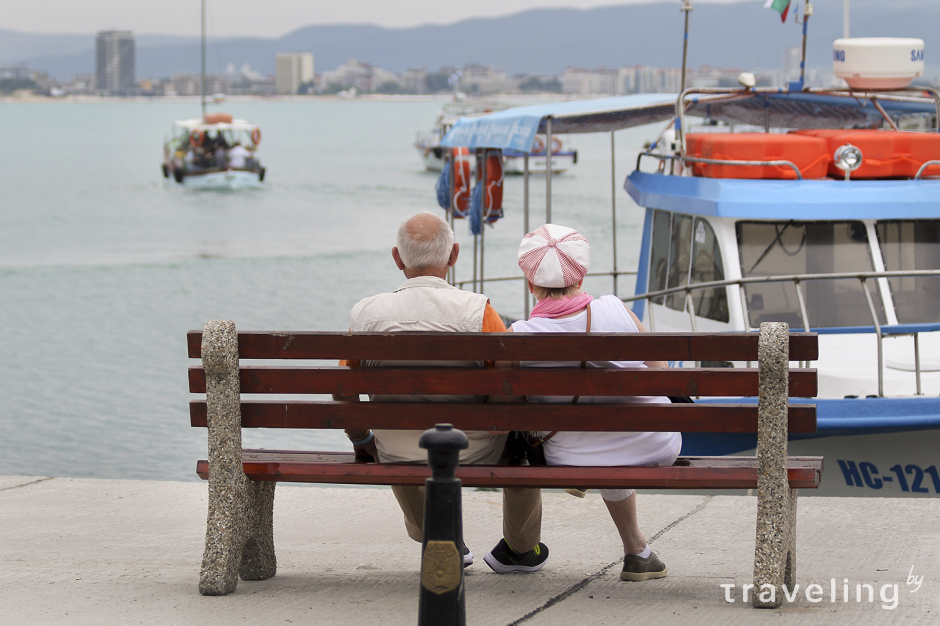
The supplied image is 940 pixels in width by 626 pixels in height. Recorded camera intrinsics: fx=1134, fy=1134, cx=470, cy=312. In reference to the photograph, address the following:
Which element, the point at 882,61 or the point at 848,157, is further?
the point at 882,61

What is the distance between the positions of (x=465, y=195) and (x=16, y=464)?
5.29 m

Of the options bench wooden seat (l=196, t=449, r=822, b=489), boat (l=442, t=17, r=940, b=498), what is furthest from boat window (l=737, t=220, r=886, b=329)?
bench wooden seat (l=196, t=449, r=822, b=489)

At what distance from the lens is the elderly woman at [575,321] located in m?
3.88

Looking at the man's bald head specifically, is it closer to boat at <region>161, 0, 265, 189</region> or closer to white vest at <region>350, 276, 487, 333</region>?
white vest at <region>350, 276, 487, 333</region>

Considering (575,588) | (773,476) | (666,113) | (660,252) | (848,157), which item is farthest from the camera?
(666,113)

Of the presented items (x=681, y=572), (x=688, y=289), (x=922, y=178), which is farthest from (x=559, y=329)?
(x=922, y=178)

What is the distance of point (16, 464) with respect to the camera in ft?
36.5

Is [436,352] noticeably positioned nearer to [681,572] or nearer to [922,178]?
[681,572]

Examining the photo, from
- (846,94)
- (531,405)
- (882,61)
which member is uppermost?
(882,61)

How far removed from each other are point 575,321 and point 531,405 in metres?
0.37

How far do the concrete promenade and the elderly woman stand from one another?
508 millimetres

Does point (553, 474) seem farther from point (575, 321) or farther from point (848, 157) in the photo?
point (848, 157)

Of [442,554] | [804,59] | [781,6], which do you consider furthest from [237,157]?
[442,554]

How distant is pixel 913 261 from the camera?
25.5ft
